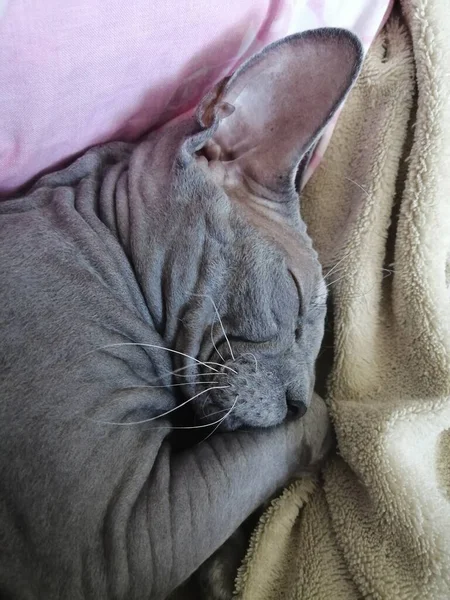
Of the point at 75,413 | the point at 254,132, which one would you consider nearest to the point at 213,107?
the point at 254,132

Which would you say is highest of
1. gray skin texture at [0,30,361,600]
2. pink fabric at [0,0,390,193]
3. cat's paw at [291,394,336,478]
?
pink fabric at [0,0,390,193]

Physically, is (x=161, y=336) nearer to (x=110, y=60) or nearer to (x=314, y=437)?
(x=314, y=437)

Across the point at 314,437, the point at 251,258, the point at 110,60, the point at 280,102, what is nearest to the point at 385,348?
the point at 314,437

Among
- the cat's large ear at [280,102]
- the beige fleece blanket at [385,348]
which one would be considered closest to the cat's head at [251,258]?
the cat's large ear at [280,102]

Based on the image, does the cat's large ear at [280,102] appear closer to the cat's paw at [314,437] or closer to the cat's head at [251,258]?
the cat's head at [251,258]

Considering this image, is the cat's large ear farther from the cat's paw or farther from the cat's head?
the cat's paw

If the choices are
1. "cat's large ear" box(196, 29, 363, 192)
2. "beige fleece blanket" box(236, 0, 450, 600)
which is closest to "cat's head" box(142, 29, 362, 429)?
"cat's large ear" box(196, 29, 363, 192)

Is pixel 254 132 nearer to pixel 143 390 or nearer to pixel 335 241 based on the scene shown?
pixel 335 241
